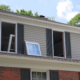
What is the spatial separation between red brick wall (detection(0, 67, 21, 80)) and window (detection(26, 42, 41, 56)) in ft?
4.82

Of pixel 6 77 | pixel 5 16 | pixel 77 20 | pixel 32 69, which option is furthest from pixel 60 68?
pixel 77 20

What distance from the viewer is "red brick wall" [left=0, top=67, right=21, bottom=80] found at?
31.3 feet

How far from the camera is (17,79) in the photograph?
32.7ft

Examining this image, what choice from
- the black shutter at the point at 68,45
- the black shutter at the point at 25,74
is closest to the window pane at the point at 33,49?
the black shutter at the point at 25,74

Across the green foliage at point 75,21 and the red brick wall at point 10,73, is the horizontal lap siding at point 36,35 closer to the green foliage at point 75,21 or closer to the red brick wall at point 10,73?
the red brick wall at point 10,73

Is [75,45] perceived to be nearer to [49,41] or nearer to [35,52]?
[49,41]

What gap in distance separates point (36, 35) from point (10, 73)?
3.35 metres

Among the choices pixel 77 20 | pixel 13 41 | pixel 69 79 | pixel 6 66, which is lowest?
pixel 69 79

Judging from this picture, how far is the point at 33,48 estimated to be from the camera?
11328mm

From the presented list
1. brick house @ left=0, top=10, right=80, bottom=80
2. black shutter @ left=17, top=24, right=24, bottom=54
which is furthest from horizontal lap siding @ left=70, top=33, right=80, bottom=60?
black shutter @ left=17, top=24, right=24, bottom=54

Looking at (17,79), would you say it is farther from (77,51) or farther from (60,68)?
(77,51)

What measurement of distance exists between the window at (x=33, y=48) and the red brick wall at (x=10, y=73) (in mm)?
1468

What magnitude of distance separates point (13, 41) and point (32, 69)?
2322 millimetres

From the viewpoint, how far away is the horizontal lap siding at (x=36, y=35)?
11711mm
